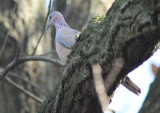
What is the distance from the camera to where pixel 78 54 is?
231 centimetres

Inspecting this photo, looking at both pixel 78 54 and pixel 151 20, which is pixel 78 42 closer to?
pixel 78 54

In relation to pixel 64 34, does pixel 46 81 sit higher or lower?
lower

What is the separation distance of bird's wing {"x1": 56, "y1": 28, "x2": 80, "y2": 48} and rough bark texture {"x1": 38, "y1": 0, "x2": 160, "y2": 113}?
4.91 ft

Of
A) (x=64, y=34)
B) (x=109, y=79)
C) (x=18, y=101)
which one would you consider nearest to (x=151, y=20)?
(x=109, y=79)

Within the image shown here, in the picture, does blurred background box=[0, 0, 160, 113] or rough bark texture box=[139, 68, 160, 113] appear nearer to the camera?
rough bark texture box=[139, 68, 160, 113]

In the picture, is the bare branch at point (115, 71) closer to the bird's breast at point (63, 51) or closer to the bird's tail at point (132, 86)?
the bird's tail at point (132, 86)

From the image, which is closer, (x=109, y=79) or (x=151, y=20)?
(x=151, y=20)

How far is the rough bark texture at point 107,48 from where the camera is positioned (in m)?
1.78

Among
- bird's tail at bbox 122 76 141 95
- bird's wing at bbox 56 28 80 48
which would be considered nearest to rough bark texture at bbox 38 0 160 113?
bird's tail at bbox 122 76 141 95

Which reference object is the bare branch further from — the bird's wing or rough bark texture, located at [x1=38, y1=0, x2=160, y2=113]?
the bird's wing

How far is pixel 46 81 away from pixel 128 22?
12.9 feet

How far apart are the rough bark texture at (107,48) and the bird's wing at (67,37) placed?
150 centimetres

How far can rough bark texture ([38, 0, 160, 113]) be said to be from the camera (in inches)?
70.0

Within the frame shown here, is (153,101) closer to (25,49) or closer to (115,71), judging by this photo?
(115,71)
